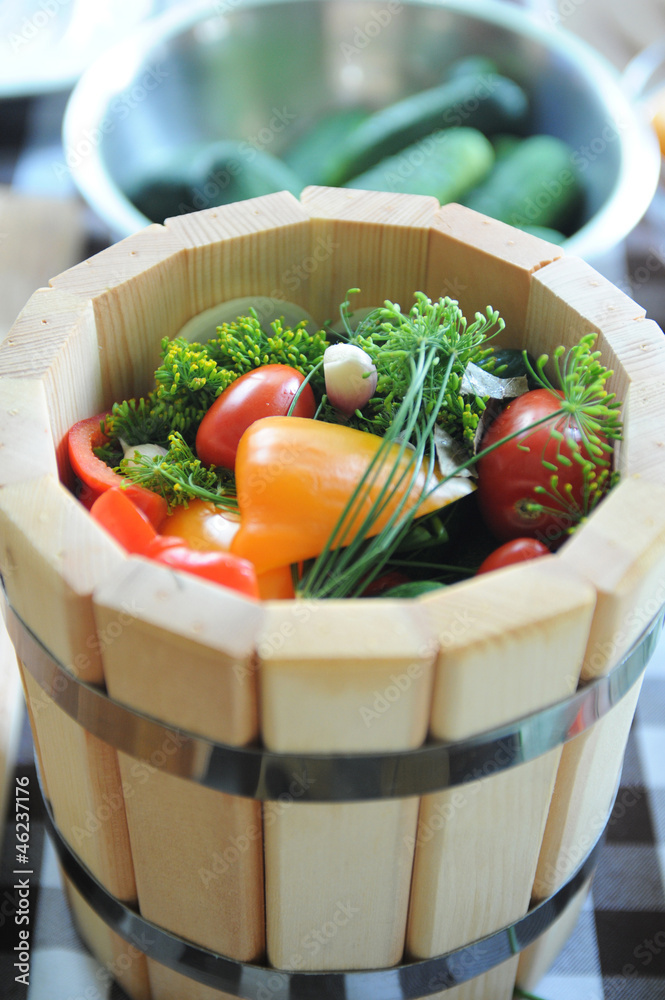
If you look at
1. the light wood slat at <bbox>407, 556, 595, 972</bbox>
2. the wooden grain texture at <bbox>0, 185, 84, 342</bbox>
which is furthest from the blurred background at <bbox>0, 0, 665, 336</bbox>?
the light wood slat at <bbox>407, 556, 595, 972</bbox>

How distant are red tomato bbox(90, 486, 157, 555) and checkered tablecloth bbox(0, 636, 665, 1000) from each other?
1.53 ft

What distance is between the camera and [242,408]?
715 millimetres

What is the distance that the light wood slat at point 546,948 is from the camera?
0.81 meters

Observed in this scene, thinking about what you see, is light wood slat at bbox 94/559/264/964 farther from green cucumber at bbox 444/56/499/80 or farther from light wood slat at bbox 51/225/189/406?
green cucumber at bbox 444/56/499/80

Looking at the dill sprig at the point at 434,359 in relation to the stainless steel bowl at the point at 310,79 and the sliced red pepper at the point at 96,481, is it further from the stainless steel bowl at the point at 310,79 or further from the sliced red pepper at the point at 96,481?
the stainless steel bowl at the point at 310,79

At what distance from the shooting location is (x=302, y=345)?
2.55 feet

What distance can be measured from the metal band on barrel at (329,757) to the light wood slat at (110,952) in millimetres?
286

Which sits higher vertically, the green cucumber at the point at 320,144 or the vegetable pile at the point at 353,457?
the green cucumber at the point at 320,144

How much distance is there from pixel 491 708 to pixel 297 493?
19cm

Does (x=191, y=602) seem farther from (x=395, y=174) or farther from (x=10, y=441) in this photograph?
(x=395, y=174)

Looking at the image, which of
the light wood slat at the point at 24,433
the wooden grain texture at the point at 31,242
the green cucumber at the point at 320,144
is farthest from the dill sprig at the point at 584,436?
the wooden grain texture at the point at 31,242

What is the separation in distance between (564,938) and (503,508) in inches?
18.0

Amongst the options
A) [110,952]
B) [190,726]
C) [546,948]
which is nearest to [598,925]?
[546,948]

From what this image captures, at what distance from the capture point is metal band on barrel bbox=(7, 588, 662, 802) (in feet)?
1.78
